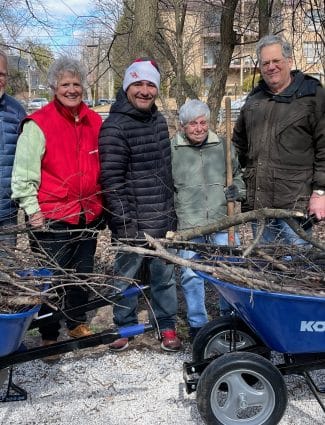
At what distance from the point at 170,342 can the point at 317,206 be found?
4.80 ft

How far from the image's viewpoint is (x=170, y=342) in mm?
3994

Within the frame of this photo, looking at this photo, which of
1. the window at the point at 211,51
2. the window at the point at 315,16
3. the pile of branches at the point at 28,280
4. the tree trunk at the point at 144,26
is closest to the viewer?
the pile of branches at the point at 28,280

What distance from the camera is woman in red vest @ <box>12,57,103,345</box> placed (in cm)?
349

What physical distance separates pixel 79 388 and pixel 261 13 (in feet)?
16.4

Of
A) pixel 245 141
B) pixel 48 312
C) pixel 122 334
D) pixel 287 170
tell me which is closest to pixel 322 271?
pixel 287 170

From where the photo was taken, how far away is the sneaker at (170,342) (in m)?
3.99

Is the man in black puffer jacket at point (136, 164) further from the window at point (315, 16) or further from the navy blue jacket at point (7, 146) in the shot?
the window at point (315, 16)

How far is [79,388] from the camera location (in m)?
3.52

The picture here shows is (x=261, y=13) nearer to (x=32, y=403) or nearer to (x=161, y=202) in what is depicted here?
(x=161, y=202)

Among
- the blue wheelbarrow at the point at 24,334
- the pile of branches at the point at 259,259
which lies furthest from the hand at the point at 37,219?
the pile of branches at the point at 259,259

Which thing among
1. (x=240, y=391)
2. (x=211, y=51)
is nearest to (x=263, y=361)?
(x=240, y=391)

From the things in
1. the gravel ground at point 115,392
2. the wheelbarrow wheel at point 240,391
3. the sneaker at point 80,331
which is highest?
the wheelbarrow wheel at point 240,391

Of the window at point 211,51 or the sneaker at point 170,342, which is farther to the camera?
the window at point 211,51

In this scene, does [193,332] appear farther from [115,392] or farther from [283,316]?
[283,316]
